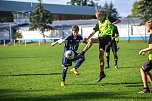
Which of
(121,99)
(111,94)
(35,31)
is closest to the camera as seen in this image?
(121,99)

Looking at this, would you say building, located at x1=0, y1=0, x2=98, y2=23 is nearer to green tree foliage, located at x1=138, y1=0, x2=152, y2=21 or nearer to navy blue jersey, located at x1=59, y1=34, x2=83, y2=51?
green tree foliage, located at x1=138, y1=0, x2=152, y2=21

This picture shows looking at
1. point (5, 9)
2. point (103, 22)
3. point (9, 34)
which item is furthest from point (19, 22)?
point (103, 22)

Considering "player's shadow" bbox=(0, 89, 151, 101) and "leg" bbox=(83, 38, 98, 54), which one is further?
"leg" bbox=(83, 38, 98, 54)

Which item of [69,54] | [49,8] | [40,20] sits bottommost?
[69,54]

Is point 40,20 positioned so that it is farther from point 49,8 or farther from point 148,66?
point 148,66

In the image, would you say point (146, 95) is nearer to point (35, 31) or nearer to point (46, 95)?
point (46, 95)

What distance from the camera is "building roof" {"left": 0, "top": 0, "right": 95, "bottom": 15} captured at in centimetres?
9731

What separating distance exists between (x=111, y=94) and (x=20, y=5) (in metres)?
93.4

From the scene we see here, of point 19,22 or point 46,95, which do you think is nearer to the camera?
point 46,95

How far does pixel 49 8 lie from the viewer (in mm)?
107188

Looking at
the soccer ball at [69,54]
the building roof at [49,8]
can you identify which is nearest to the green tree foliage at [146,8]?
the building roof at [49,8]

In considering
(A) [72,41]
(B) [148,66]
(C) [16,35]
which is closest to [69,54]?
(A) [72,41]

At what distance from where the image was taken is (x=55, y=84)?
11.9m

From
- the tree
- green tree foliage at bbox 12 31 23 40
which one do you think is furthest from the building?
green tree foliage at bbox 12 31 23 40
